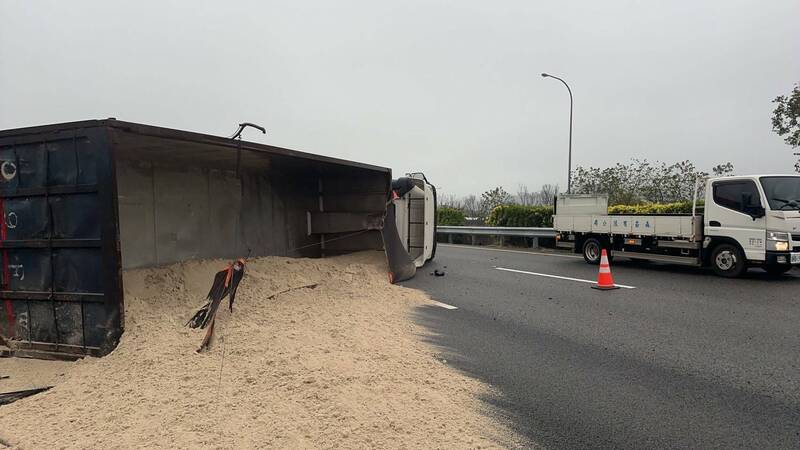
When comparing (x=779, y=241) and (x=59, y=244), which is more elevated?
(x=59, y=244)

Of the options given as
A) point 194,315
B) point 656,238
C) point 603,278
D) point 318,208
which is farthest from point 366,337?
point 656,238

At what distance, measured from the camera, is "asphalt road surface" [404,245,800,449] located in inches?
134

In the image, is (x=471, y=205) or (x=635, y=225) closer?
(x=635, y=225)

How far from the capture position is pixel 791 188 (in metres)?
9.71

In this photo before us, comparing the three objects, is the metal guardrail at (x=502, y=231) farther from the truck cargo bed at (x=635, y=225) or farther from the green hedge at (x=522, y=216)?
the truck cargo bed at (x=635, y=225)

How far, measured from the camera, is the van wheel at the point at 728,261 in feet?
32.6

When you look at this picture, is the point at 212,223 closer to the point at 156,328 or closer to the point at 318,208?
the point at 318,208

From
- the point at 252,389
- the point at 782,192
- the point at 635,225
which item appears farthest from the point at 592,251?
the point at 252,389

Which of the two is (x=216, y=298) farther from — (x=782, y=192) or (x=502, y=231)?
(x=502, y=231)

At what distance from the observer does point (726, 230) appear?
10.2m

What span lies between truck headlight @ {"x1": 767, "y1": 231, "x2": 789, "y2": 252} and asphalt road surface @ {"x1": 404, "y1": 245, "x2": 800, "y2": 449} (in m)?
0.68

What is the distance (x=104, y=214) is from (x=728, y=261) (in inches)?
444

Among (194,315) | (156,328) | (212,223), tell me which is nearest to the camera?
(156,328)

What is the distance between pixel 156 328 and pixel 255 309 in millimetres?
1108
